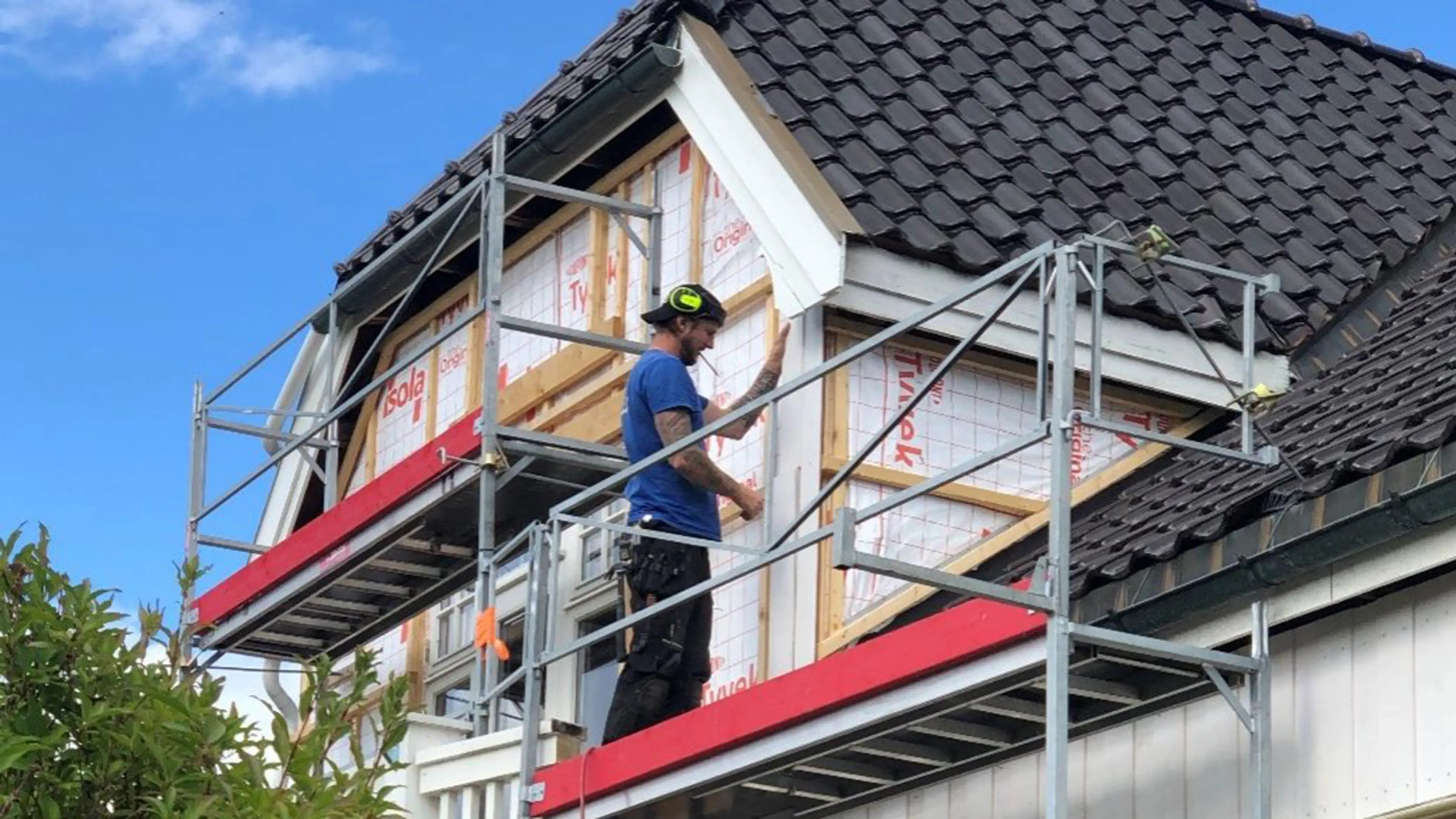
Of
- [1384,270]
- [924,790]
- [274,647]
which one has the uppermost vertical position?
[1384,270]

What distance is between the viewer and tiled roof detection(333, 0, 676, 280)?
15.1 metres

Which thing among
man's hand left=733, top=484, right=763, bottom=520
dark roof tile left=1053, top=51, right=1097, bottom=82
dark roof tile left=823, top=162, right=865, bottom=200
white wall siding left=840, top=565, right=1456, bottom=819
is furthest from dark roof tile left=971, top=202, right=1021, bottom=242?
white wall siding left=840, top=565, right=1456, bottom=819

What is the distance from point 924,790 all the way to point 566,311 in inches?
192

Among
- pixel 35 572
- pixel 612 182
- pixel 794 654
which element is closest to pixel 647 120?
pixel 612 182

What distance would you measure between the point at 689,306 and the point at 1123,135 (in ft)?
11.9

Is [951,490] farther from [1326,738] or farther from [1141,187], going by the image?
[1326,738]

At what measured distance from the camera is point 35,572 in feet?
31.9

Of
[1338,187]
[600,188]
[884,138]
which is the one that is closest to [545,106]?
[600,188]

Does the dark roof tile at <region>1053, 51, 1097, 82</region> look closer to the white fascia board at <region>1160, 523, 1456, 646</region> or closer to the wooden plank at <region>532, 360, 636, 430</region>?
the wooden plank at <region>532, 360, 636, 430</region>

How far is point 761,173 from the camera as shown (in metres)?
14.0

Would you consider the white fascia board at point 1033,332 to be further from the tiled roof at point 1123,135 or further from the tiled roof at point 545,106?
the tiled roof at point 545,106

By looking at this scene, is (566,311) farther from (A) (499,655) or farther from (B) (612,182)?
(A) (499,655)

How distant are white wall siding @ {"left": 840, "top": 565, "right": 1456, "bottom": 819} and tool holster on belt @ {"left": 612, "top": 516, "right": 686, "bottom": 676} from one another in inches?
89.4

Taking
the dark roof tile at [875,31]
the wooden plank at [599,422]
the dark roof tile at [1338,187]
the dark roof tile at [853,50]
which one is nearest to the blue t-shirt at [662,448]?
the wooden plank at [599,422]
